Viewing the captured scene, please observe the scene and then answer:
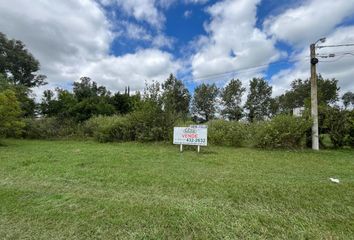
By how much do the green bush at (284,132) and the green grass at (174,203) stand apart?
148 inches

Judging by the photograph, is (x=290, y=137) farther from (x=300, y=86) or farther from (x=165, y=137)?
(x=300, y=86)

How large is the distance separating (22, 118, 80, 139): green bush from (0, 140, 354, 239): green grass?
1032 cm

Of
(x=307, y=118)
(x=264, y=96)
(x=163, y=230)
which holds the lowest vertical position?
(x=163, y=230)

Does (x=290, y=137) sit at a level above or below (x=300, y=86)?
below

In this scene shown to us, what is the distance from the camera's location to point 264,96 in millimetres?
38688

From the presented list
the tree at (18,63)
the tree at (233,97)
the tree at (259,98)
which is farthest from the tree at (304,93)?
the tree at (18,63)

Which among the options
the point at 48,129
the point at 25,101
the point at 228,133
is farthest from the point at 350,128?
the point at 25,101

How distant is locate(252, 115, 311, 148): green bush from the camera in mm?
8977

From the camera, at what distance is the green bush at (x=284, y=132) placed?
898cm

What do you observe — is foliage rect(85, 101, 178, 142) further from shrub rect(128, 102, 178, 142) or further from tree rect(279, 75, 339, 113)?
tree rect(279, 75, 339, 113)

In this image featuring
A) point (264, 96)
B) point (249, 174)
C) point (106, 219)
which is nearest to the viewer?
point (106, 219)

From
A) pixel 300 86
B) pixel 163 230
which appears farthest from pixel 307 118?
pixel 300 86

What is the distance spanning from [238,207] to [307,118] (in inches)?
316

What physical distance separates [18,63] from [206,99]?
30079 mm
